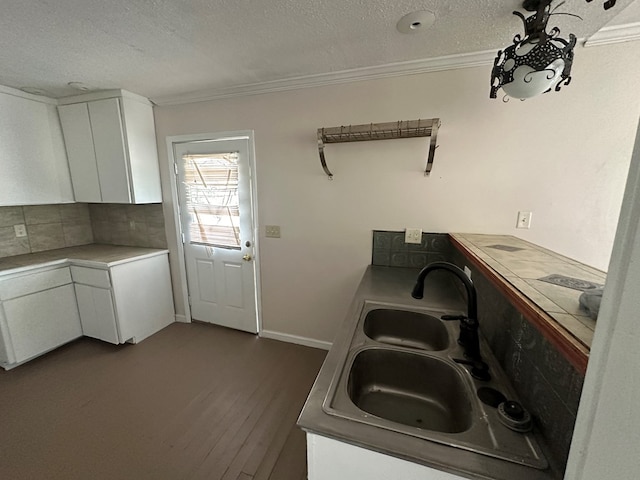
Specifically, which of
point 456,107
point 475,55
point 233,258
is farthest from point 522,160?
point 233,258

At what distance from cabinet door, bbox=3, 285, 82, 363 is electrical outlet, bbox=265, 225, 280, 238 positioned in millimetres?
1945

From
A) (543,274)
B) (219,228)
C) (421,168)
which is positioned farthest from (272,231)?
(543,274)

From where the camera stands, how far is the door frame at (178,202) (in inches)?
91.2

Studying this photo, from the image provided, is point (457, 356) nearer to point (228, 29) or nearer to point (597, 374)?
point (597, 374)

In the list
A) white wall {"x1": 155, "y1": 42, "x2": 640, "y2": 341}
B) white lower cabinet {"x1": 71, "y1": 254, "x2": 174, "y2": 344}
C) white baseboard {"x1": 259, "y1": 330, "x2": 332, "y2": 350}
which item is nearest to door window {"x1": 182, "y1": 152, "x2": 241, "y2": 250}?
white wall {"x1": 155, "y1": 42, "x2": 640, "y2": 341}

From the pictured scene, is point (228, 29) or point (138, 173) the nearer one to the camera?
point (228, 29)

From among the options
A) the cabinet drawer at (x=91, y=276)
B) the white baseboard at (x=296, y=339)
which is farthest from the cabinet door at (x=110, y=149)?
the white baseboard at (x=296, y=339)

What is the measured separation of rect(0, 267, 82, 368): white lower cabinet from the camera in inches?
81.4

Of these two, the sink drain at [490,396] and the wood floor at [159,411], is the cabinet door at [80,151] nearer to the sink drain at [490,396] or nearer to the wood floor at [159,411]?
the wood floor at [159,411]

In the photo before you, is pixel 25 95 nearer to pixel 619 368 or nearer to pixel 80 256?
pixel 80 256

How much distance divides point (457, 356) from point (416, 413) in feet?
0.88

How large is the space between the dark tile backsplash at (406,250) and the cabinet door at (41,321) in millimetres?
2863

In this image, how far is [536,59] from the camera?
112 centimetres

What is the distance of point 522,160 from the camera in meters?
1.72
